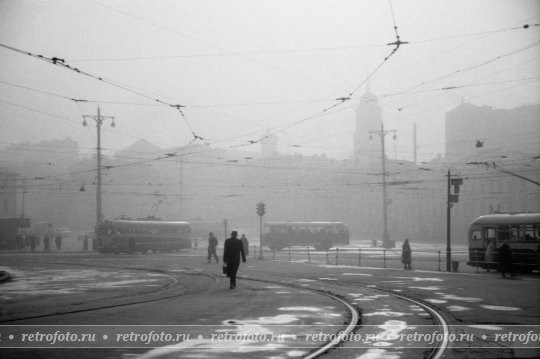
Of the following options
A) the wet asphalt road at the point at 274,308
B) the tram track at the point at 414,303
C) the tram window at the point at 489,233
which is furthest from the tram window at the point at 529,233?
the tram track at the point at 414,303

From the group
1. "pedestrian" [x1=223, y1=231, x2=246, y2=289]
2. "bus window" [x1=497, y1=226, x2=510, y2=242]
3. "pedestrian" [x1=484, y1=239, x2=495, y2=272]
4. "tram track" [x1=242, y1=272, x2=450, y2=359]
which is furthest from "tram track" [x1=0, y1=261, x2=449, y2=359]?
"bus window" [x1=497, y1=226, x2=510, y2=242]

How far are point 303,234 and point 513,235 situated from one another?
32.5 metres

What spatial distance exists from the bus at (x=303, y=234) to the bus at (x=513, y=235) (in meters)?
28.8

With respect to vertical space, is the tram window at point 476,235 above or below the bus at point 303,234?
above

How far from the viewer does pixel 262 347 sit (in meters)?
8.08

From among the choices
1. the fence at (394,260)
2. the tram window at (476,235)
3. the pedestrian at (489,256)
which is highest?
the tram window at (476,235)

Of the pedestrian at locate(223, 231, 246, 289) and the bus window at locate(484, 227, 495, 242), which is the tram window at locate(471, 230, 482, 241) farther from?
the pedestrian at locate(223, 231, 246, 289)

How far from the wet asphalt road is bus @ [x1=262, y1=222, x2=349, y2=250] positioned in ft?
125

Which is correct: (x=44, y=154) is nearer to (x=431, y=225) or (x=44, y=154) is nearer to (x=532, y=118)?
(x=431, y=225)

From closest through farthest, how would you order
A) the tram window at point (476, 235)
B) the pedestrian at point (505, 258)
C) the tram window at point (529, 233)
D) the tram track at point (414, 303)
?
1. the tram track at point (414, 303)
2. the pedestrian at point (505, 258)
3. the tram window at point (529, 233)
4. the tram window at point (476, 235)

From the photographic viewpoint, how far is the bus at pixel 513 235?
87.4ft

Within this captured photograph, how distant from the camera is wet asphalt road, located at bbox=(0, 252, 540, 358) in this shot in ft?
26.3

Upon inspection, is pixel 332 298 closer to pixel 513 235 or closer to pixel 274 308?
pixel 274 308

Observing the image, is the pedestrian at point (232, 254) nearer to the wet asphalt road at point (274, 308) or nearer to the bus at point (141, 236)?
the wet asphalt road at point (274, 308)
